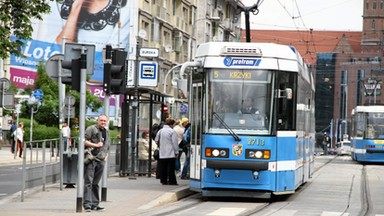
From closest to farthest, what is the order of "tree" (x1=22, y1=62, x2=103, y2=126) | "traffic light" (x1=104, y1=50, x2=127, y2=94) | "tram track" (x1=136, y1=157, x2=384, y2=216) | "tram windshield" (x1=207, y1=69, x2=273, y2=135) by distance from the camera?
"traffic light" (x1=104, y1=50, x2=127, y2=94)
"tram track" (x1=136, y1=157, x2=384, y2=216)
"tram windshield" (x1=207, y1=69, x2=273, y2=135)
"tree" (x1=22, y1=62, x2=103, y2=126)

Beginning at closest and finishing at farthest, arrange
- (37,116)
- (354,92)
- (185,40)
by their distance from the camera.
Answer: (37,116), (185,40), (354,92)

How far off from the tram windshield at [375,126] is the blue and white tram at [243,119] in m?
28.6

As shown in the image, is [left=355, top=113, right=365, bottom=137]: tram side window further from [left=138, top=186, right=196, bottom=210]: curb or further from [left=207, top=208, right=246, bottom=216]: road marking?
[left=207, top=208, right=246, bottom=216]: road marking

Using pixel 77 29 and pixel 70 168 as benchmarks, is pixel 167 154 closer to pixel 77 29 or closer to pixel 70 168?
pixel 70 168

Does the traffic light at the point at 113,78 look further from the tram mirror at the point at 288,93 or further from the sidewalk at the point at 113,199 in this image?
the tram mirror at the point at 288,93

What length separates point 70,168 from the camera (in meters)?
22.8

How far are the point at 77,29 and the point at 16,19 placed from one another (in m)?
50.0

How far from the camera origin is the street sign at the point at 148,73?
26.8 m

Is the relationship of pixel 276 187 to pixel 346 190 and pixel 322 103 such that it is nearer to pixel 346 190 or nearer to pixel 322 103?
pixel 346 190

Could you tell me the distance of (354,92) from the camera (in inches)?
7180

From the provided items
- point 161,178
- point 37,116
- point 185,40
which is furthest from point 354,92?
point 161,178

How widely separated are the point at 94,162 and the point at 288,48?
6.06 metres

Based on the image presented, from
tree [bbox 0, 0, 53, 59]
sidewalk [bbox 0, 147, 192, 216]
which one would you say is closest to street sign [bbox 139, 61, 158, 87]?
sidewalk [bbox 0, 147, 192, 216]

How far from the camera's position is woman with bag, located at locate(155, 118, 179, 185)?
24375mm
